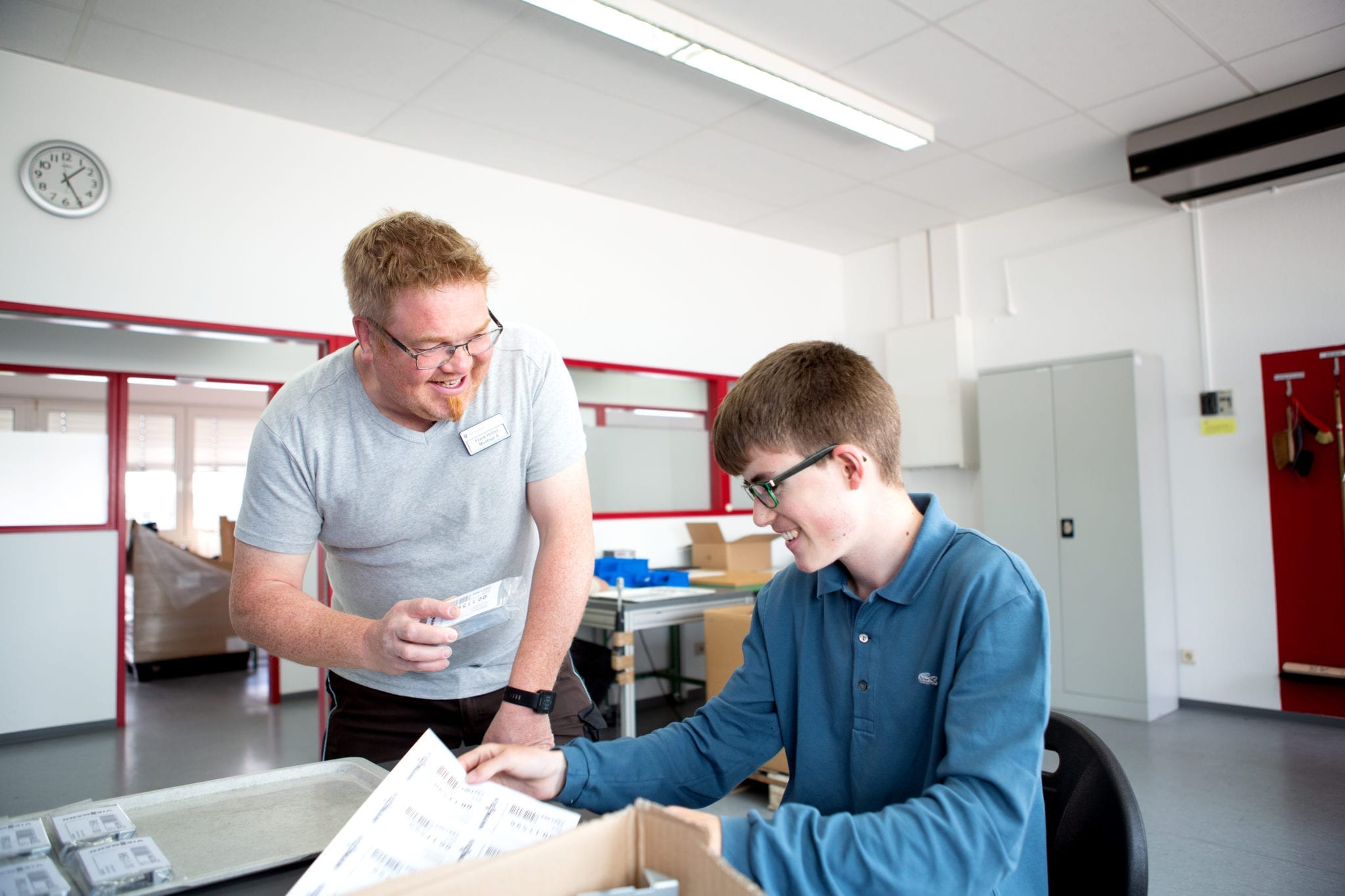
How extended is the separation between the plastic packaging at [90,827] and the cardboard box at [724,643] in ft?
7.98

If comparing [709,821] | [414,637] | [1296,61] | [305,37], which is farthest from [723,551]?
[709,821]

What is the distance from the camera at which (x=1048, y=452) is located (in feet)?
15.3

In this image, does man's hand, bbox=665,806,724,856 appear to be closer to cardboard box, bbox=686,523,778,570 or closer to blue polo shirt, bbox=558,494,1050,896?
blue polo shirt, bbox=558,494,1050,896

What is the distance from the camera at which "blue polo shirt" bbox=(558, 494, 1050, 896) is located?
804mm

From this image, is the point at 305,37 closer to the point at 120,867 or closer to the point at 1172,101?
the point at 120,867

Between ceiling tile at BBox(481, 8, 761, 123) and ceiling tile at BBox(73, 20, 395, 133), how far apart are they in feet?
2.42

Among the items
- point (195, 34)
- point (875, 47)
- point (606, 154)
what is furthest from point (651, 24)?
point (195, 34)

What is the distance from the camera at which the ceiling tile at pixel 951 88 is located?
10.6 ft

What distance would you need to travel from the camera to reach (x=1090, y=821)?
3.29 feet

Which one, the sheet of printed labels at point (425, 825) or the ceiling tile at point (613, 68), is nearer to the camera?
the sheet of printed labels at point (425, 825)

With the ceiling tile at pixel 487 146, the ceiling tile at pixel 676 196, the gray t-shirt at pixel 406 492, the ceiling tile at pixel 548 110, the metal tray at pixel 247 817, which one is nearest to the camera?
the metal tray at pixel 247 817

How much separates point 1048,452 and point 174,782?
4.35 meters

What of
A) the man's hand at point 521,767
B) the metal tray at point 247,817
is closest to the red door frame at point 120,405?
the metal tray at point 247,817

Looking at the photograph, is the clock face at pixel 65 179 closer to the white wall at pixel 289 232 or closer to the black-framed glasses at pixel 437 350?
the white wall at pixel 289 232
